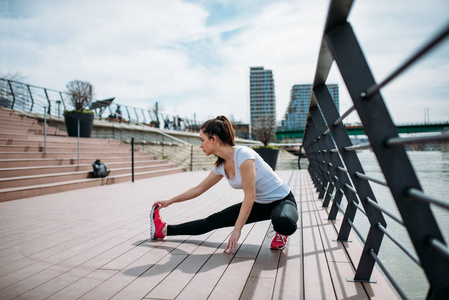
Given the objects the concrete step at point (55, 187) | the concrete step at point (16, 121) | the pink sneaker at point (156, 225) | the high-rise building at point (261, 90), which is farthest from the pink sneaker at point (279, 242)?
the high-rise building at point (261, 90)

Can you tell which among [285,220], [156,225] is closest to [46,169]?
[156,225]

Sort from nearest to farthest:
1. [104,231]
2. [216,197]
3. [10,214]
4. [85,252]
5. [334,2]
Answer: [334,2] < [85,252] < [104,231] < [10,214] < [216,197]

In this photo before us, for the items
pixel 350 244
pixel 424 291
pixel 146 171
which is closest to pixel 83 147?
pixel 146 171

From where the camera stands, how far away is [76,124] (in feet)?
42.1

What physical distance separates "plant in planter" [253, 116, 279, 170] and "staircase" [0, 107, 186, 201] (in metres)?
3.59

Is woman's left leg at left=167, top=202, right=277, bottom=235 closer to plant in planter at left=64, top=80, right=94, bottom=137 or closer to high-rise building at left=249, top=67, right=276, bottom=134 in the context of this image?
plant in planter at left=64, top=80, right=94, bottom=137

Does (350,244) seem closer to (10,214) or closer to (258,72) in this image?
(10,214)

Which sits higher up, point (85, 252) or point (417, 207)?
point (417, 207)

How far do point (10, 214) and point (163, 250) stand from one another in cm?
285

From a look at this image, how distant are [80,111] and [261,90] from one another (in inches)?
5656

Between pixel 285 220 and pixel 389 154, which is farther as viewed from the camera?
pixel 285 220

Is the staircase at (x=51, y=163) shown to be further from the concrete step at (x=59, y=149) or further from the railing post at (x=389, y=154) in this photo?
the railing post at (x=389, y=154)

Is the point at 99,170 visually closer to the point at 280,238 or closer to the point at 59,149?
the point at 59,149

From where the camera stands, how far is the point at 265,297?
1720mm
